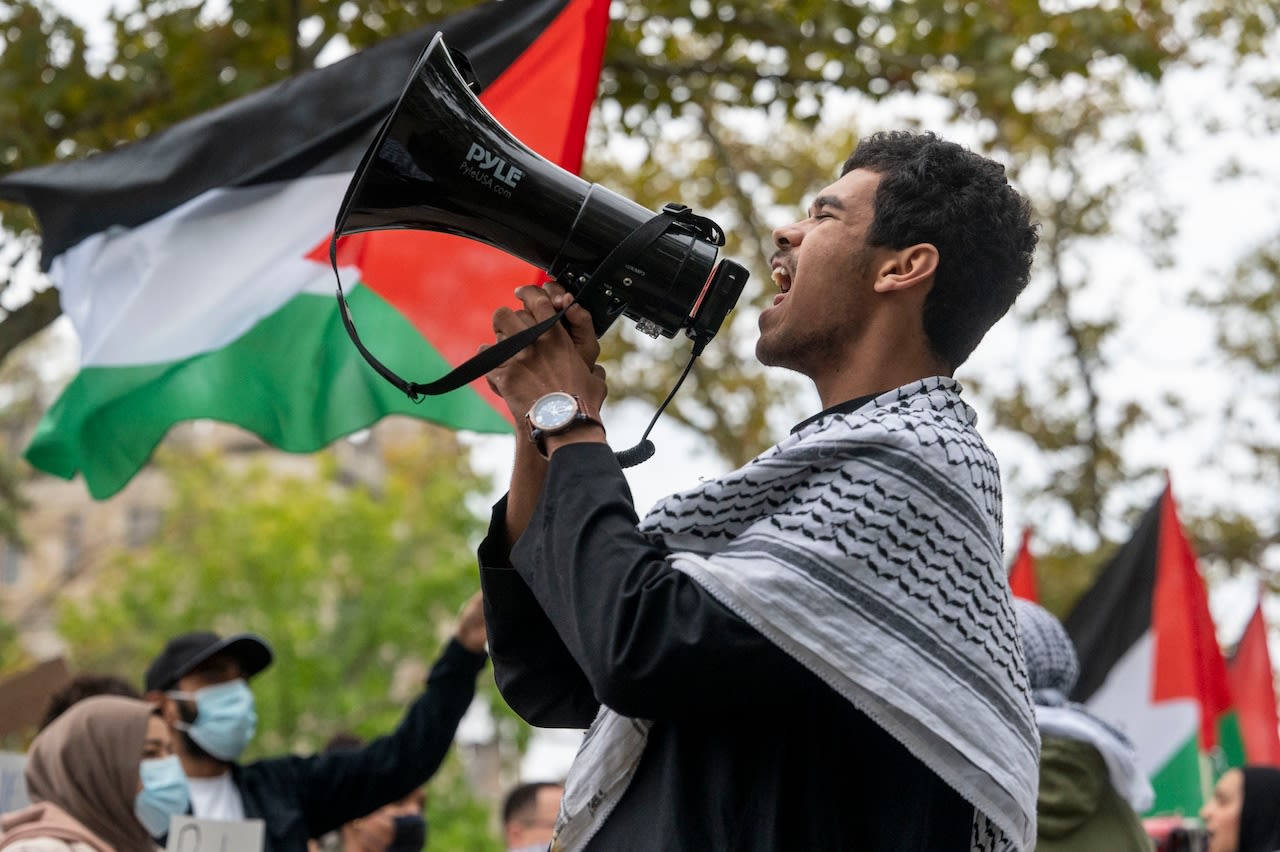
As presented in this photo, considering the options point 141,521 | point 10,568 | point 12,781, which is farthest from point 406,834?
point 10,568

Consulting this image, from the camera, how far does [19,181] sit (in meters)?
5.36

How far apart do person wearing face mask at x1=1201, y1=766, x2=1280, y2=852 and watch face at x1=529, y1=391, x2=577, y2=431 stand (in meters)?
4.61

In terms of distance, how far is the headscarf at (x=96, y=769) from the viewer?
4.55 metres

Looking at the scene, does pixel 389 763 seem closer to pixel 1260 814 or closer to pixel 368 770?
pixel 368 770

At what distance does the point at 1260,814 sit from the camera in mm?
6066

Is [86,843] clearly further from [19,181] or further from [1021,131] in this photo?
[1021,131]

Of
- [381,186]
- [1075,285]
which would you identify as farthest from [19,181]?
Answer: [1075,285]

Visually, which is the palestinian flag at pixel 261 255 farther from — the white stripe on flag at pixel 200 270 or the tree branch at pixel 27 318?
the tree branch at pixel 27 318

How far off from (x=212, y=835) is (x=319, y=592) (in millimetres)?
24742

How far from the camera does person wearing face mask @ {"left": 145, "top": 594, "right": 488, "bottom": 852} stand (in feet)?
16.9

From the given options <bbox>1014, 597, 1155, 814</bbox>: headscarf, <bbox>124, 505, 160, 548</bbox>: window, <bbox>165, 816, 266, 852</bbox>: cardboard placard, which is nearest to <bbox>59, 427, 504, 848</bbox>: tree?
<bbox>165, 816, 266, 852</bbox>: cardboard placard

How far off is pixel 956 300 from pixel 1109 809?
2.31 meters

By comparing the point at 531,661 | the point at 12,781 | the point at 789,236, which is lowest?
the point at 12,781

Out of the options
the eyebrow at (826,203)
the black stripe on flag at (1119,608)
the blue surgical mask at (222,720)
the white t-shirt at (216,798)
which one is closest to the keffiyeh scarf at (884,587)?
the eyebrow at (826,203)
